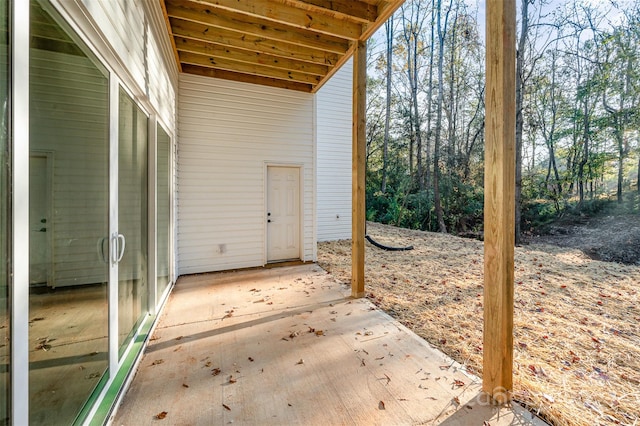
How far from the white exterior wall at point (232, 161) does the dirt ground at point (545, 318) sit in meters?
1.80

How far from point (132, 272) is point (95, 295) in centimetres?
71

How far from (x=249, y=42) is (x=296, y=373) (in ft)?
13.7

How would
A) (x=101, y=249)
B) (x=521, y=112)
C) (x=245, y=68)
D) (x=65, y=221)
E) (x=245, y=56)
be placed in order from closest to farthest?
(x=65, y=221), (x=101, y=249), (x=245, y=56), (x=245, y=68), (x=521, y=112)

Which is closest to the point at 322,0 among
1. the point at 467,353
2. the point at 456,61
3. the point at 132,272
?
the point at 132,272

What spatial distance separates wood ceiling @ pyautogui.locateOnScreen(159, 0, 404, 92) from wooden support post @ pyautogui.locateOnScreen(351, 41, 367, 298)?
14.9 inches

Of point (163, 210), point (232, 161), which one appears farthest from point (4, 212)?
point (232, 161)

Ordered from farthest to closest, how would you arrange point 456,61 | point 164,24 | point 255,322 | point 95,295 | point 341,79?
point 456,61
point 341,79
point 164,24
point 255,322
point 95,295

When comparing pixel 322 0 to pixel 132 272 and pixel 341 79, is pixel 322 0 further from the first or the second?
pixel 341 79

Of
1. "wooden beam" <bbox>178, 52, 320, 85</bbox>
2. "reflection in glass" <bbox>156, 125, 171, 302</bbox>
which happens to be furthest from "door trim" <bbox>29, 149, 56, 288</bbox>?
"wooden beam" <bbox>178, 52, 320, 85</bbox>

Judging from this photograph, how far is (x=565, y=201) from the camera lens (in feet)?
35.9

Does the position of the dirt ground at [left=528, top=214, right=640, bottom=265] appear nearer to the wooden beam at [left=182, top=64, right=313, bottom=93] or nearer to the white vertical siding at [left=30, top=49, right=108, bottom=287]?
the wooden beam at [left=182, top=64, right=313, bottom=93]

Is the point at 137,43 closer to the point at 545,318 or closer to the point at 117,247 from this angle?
the point at 117,247

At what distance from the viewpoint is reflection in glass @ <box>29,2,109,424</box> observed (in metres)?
1.14

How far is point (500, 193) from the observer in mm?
1784
